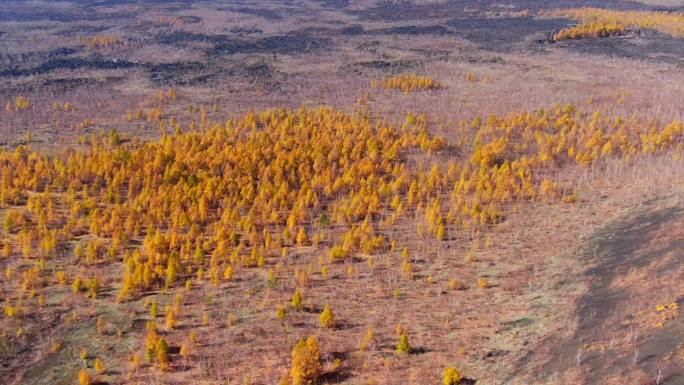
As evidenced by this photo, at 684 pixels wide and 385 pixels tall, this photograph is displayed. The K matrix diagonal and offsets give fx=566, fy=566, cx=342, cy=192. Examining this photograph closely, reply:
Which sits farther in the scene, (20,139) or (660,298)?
(20,139)

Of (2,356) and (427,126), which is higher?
Result: (427,126)

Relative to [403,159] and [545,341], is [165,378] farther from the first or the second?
[403,159]

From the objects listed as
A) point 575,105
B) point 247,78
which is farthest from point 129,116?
point 575,105

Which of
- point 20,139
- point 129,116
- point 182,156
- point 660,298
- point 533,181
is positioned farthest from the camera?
point 129,116

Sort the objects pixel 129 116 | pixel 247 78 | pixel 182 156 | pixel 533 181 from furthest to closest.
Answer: pixel 247 78, pixel 129 116, pixel 182 156, pixel 533 181

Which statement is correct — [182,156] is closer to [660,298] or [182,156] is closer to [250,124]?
[250,124]

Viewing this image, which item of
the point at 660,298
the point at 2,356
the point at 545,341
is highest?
the point at 660,298
